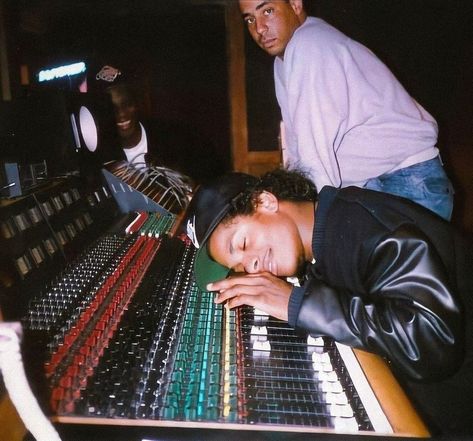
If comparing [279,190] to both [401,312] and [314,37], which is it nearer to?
[314,37]

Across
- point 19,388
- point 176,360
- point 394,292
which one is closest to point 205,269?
point 176,360

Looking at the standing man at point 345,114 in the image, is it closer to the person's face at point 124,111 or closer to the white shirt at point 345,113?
the white shirt at point 345,113

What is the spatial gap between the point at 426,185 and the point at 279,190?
61 cm

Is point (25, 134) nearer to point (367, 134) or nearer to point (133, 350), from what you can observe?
A: point (133, 350)

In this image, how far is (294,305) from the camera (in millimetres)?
870

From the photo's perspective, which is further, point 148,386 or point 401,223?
point 401,223

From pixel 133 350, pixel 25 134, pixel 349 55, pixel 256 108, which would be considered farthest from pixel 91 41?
pixel 133 350

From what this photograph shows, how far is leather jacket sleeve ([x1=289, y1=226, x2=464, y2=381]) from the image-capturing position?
785 millimetres

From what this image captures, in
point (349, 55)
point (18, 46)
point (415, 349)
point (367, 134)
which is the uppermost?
point (18, 46)

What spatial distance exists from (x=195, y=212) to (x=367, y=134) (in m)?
0.71

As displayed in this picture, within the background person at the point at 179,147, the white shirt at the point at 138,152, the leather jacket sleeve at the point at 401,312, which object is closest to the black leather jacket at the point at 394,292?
the leather jacket sleeve at the point at 401,312

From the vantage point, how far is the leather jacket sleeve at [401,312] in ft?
2.58

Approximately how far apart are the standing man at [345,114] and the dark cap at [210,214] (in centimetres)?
34

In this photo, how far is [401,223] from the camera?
2.80 feet
